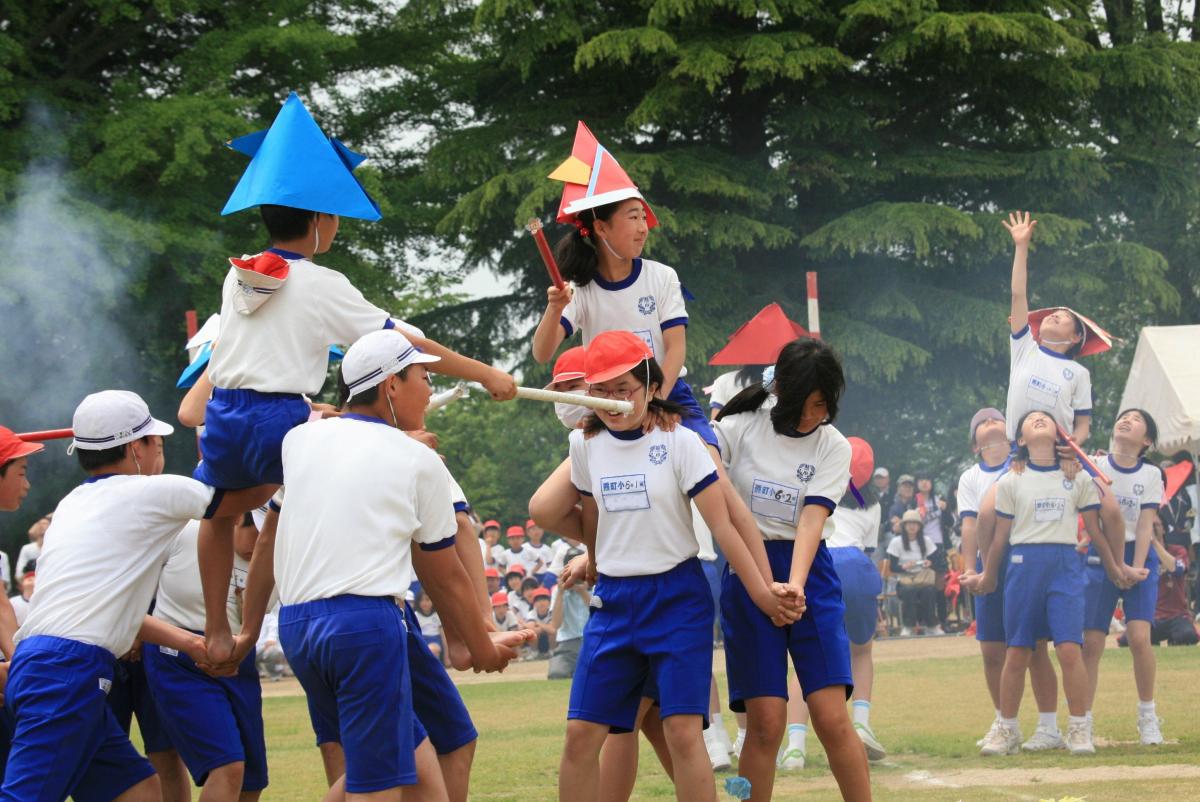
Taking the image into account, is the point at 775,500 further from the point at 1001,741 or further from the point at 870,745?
the point at 1001,741

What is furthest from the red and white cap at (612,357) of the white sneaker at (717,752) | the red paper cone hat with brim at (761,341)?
the white sneaker at (717,752)

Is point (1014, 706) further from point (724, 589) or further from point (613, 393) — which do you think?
point (613, 393)

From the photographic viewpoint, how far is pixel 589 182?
683 centimetres

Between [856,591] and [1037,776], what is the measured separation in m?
1.74

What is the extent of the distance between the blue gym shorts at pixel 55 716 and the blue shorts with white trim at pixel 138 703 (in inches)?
31.3

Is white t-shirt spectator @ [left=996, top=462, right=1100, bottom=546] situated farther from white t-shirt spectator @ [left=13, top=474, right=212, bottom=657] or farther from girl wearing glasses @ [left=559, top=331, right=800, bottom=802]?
white t-shirt spectator @ [left=13, top=474, right=212, bottom=657]

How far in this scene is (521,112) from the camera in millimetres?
25203

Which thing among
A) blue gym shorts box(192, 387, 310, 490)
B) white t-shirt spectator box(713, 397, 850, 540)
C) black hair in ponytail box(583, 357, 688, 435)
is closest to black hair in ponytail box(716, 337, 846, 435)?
white t-shirt spectator box(713, 397, 850, 540)

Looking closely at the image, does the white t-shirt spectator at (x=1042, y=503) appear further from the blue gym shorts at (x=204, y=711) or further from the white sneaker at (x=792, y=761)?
the blue gym shorts at (x=204, y=711)

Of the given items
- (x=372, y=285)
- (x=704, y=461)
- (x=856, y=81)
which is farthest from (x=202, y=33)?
(x=704, y=461)

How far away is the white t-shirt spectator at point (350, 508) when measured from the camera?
5129 millimetres

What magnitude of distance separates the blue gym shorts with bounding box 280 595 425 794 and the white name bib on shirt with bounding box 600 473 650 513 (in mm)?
1238

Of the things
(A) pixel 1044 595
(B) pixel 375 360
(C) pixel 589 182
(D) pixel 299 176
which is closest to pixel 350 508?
(B) pixel 375 360

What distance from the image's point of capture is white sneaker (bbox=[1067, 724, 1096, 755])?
934cm
